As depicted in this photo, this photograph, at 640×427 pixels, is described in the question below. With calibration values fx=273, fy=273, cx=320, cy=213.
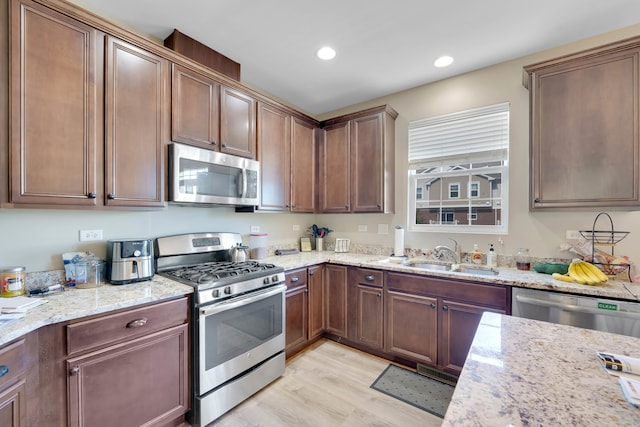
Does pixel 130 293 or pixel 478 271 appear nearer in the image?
pixel 130 293

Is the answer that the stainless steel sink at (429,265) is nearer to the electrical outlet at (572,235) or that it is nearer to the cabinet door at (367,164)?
the cabinet door at (367,164)

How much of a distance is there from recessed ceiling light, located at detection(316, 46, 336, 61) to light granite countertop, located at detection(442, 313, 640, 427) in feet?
7.81

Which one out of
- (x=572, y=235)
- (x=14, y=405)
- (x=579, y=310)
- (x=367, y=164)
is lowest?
(x=14, y=405)

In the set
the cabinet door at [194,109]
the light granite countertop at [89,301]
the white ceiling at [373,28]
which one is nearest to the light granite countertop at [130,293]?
the light granite countertop at [89,301]

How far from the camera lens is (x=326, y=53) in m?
2.45

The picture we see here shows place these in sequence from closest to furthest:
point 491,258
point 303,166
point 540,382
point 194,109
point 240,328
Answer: point 540,382
point 240,328
point 194,109
point 491,258
point 303,166

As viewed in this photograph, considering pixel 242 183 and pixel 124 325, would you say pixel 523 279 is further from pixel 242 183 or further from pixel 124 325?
pixel 124 325

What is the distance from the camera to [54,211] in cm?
179

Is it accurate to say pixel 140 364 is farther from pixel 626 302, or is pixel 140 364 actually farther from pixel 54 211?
pixel 626 302

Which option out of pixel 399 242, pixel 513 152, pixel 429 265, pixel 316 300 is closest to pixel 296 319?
pixel 316 300

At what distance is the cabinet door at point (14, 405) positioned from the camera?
110 centimetres

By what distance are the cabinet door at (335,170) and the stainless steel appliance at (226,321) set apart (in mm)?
1238

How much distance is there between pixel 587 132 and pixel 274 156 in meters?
2.58

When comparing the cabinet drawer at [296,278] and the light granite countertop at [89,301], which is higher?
the light granite countertop at [89,301]
